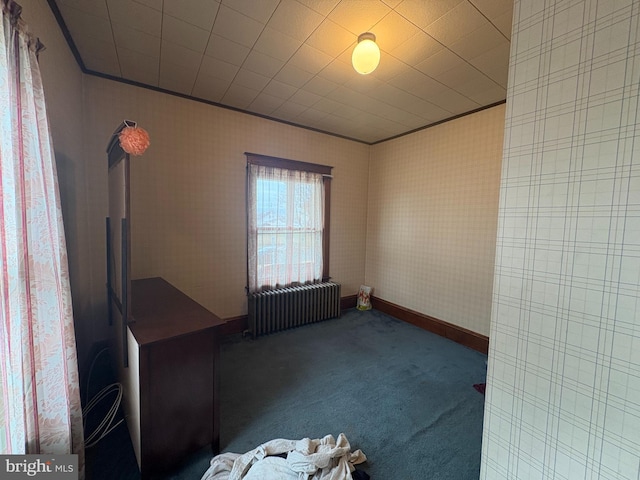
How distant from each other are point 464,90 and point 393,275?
2.49 meters

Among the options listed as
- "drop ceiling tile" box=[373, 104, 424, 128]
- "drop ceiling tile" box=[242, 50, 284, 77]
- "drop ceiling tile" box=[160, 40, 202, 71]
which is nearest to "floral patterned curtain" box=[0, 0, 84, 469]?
"drop ceiling tile" box=[160, 40, 202, 71]

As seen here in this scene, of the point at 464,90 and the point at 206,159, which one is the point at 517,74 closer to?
the point at 464,90

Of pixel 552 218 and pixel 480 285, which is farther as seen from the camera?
pixel 480 285

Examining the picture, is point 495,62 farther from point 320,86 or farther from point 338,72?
point 320,86

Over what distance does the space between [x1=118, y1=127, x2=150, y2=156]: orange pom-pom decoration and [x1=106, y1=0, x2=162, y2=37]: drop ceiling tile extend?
0.97 meters

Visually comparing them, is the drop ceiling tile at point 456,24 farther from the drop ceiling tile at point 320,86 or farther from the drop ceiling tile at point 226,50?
the drop ceiling tile at point 226,50

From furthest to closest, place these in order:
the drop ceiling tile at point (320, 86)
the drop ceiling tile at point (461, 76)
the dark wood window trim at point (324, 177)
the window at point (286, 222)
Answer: the dark wood window trim at point (324, 177) → the window at point (286, 222) → the drop ceiling tile at point (320, 86) → the drop ceiling tile at point (461, 76)

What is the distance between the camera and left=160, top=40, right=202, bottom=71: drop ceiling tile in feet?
6.51

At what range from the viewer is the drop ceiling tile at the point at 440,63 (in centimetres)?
199

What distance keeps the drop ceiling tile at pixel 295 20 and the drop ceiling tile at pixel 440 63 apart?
95cm

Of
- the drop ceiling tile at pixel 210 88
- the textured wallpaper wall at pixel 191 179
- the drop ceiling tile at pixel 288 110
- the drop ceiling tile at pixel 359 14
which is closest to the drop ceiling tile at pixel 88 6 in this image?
the drop ceiling tile at pixel 210 88

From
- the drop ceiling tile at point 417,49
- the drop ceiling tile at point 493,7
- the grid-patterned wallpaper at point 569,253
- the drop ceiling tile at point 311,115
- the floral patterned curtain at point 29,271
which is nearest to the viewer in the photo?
the grid-patterned wallpaper at point 569,253

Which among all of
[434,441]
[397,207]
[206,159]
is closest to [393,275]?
[397,207]

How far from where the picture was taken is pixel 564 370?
808 mm
